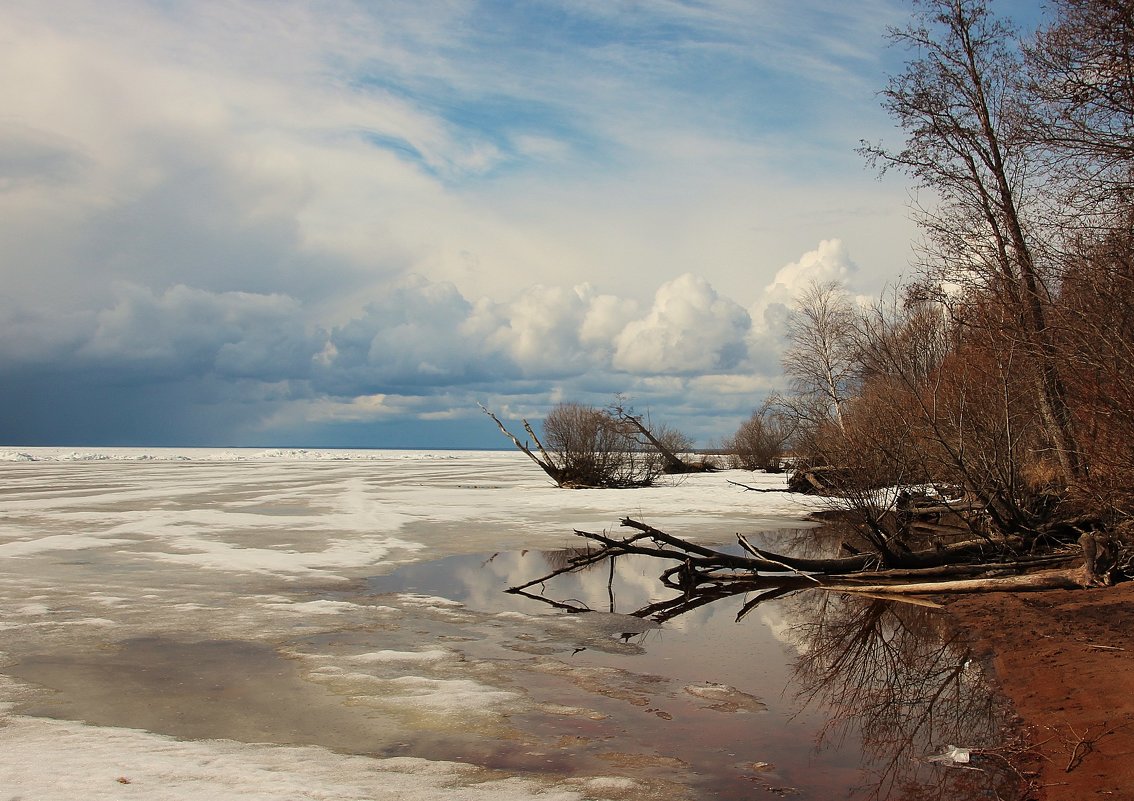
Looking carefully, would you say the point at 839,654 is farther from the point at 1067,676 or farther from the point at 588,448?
the point at 588,448

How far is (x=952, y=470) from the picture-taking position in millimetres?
12570

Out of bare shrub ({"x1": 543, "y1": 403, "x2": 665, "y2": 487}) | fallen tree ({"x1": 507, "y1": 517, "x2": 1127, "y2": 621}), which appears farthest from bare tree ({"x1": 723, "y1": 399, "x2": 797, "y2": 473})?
fallen tree ({"x1": 507, "y1": 517, "x2": 1127, "y2": 621})

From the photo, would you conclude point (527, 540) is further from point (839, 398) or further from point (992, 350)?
point (839, 398)

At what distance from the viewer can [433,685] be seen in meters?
6.45

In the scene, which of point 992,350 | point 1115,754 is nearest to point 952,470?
point 992,350

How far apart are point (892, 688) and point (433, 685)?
364 cm

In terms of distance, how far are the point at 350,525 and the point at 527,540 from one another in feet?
14.5

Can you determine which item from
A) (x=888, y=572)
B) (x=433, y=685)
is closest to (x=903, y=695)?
(x=433, y=685)

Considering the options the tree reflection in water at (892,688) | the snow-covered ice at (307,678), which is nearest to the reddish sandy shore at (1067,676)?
the tree reflection in water at (892,688)

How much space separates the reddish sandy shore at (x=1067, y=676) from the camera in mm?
4645

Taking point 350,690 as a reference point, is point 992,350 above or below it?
above

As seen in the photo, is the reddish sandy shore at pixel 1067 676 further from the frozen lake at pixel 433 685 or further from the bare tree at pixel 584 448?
the bare tree at pixel 584 448

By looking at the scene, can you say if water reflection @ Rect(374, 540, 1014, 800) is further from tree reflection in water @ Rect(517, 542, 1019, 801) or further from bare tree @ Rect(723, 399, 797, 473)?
bare tree @ Rect(723, 399, 797, 473)

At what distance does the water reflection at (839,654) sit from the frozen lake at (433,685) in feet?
0.11
